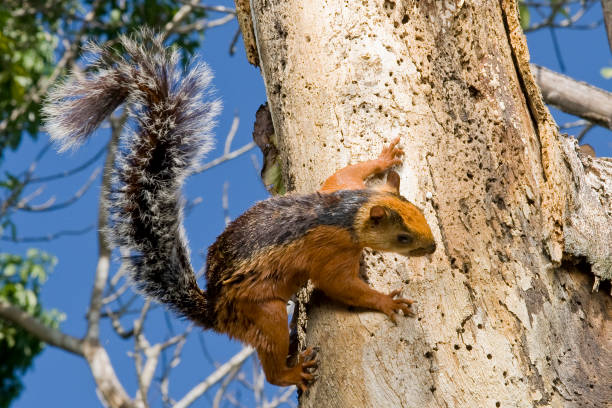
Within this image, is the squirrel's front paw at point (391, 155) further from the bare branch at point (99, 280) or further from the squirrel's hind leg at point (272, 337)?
the bare branch at point (99, 280)

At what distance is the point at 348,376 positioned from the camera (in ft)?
7.02

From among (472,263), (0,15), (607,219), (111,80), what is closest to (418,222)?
(472,263)

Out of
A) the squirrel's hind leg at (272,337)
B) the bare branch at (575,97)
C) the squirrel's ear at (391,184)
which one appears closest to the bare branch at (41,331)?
the squirrel's hind leg at (272,337)

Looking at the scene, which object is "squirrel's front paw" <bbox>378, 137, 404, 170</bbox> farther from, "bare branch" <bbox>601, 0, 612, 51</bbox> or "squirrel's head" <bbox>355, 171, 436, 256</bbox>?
"bare branch" <bbox>601, 0, 612, 51</bbox>

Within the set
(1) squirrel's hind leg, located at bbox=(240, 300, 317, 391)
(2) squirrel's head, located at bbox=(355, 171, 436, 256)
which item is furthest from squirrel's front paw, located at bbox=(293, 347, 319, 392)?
(2) squirrel's head, located at bbox=(355, 171, 436, 256)

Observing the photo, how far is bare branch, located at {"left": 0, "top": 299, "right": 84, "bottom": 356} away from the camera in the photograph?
205 inches

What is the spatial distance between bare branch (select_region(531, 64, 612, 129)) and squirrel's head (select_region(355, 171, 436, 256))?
1814 millimetres

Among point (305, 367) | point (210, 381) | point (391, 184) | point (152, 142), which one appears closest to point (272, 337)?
point (305, 367)

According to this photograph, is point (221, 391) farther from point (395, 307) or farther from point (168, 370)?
point (395, 307)

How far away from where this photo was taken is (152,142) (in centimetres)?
279

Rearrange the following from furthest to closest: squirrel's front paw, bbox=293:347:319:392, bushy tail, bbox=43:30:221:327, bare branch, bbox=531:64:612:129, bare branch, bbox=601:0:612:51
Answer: bare branch, bbox=531:64:612:129 < bare branch, bbox=601:0:612:51 < bushy tail, bbox=43:30:221:327 < squirrel's front paw, bbox=293:347:319:392

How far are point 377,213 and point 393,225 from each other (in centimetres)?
8

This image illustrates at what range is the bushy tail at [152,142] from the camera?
2.79 metres

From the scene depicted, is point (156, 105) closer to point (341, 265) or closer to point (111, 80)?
point (111, 80)
